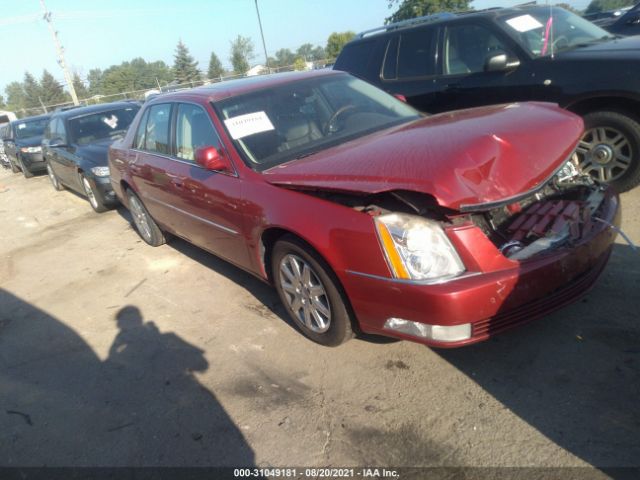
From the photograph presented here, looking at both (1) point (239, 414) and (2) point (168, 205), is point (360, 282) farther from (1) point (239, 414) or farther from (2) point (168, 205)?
(2) point (168, 205)

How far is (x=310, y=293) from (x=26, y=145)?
43.2 ft

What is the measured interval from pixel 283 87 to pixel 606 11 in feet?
67.4

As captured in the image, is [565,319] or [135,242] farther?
[135,242]

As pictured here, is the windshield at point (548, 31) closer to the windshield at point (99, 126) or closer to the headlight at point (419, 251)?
the headlight at point (419, 251)

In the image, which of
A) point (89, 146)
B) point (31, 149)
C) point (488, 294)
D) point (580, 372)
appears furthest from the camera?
point (31, 149)

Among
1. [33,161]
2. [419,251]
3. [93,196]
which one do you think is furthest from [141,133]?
[33,161]

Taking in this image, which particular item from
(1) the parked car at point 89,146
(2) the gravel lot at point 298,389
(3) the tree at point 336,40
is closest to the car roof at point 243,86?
(2) the gravel lot at point 298,389

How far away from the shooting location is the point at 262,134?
3332mm

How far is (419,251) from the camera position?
2.27m

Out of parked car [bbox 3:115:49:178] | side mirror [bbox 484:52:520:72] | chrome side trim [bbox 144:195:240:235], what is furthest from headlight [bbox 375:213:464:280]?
parked car [bbox 3:115:49:178]

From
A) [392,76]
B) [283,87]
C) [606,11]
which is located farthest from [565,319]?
[606,11]

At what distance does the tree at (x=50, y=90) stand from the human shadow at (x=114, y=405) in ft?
276

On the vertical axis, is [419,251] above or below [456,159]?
below

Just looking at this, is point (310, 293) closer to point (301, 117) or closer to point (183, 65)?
point (301, 117)
